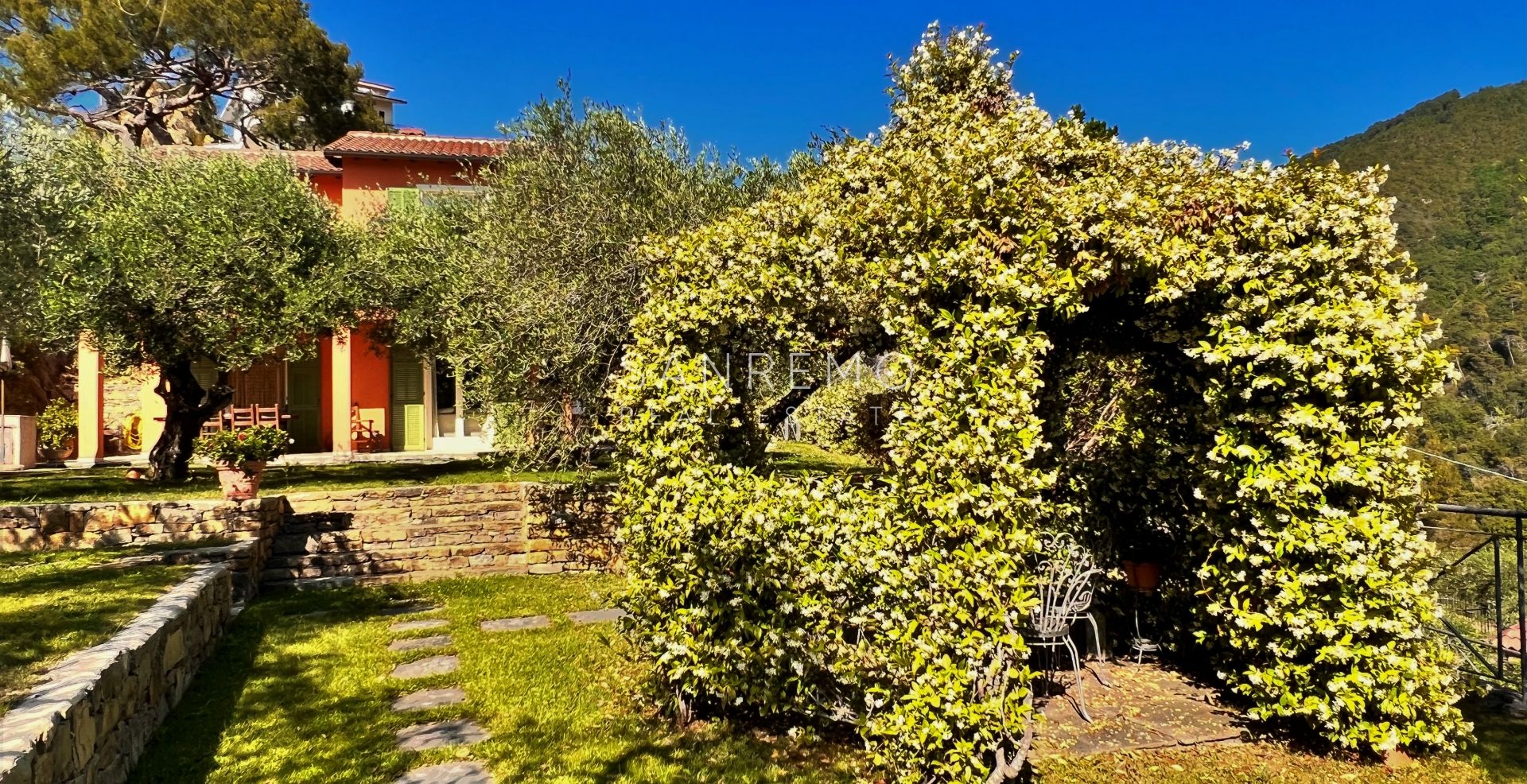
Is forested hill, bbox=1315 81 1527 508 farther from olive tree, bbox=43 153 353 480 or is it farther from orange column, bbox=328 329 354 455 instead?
orange column, bbox=328 329 354 455

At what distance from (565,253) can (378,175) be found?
1129cm

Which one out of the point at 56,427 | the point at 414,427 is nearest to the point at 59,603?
the point at 414,427

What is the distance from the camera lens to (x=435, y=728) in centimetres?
442

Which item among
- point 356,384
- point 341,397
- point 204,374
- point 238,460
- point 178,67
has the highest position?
point 178,67

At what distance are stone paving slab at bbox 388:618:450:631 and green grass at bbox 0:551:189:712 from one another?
5.45 ft

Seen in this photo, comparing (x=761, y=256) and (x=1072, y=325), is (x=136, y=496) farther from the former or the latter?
(x=1072, y=325)

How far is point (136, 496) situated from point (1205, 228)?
1163 centimetres

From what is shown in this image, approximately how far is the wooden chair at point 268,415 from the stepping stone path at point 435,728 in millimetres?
11739

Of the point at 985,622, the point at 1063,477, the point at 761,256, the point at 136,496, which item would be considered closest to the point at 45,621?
the point at 761,256

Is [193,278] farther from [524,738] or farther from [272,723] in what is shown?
[524,738]

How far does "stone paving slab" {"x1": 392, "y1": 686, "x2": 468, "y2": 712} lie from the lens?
474 centimetres

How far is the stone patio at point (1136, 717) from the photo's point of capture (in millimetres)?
4160

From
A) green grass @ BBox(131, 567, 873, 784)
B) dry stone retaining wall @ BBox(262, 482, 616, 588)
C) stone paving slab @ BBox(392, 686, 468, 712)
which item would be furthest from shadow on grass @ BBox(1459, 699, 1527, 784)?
dry stone retaining wall @ BBox(262, 482, 616, 588)

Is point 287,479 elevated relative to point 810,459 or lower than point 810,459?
elevated
